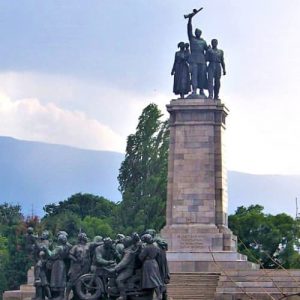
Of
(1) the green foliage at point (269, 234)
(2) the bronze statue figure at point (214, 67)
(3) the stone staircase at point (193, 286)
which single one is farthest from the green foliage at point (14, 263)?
(3) the stone staircase at point (193, 286)

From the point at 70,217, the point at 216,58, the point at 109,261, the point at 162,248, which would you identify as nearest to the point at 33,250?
the point at 109,261

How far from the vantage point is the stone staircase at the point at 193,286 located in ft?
119

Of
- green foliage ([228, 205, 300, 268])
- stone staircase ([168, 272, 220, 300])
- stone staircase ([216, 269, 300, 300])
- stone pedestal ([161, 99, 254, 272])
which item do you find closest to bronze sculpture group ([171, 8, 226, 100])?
stone pedestal ([161, 99, 254, 272])

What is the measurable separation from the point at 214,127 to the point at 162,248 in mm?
13650

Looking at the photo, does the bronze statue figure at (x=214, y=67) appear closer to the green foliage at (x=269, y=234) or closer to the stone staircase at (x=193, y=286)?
the stone staircase at (x=193, y=286)

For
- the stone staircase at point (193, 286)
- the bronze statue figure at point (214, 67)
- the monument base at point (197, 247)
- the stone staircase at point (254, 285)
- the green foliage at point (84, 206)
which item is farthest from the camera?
the green foliage at point (84, 206)

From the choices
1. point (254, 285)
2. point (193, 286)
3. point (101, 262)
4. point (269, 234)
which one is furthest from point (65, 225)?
point (101, 262)

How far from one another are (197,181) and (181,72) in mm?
4048

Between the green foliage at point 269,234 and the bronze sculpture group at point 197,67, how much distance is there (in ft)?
46.9

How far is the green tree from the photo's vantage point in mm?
Result: 61625

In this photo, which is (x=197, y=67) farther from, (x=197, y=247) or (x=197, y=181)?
(x=197, y=247)

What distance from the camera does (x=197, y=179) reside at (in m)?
42.4

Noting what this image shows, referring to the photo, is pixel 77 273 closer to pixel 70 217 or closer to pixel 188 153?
pixel 188 153

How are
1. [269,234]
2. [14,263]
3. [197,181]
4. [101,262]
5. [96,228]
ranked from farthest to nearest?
[96,228] < [14,263] < [269,234] < [197,181] < [101,262]
